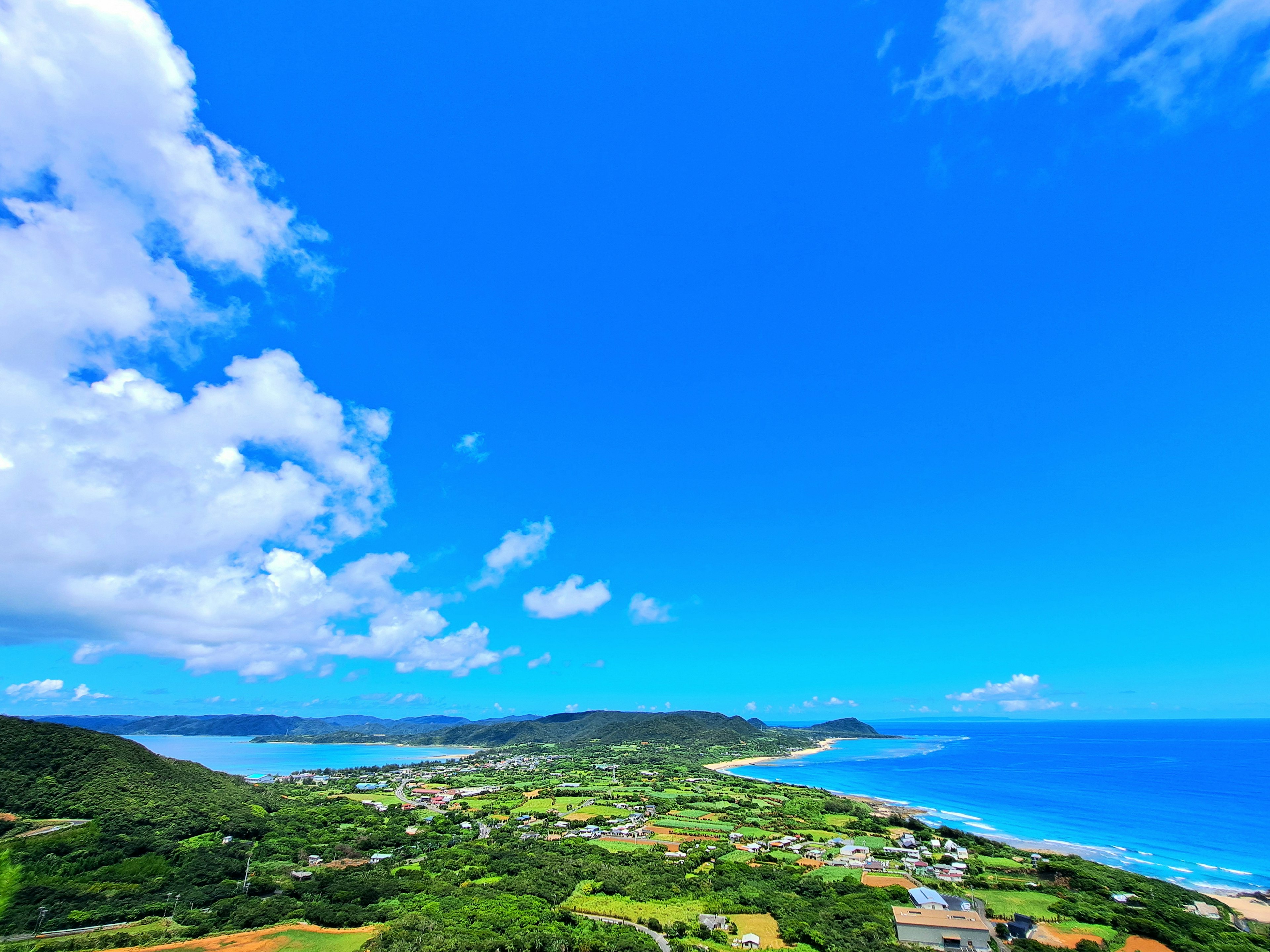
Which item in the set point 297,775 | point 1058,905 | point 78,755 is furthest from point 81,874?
point 297,775

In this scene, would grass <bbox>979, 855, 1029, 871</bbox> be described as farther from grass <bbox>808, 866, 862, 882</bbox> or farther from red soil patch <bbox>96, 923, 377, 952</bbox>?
red soil patch <bbox>96, 923, 377, 952</bbox>

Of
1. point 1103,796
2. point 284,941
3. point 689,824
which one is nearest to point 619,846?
point 689,824

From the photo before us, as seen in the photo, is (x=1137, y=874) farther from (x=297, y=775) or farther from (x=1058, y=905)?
(x=297, y=775)

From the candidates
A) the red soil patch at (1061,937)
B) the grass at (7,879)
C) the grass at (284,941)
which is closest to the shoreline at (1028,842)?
the red soil patch at (1061,937)

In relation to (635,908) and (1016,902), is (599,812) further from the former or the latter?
(1016,902)

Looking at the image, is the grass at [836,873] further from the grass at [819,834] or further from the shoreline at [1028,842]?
the shoreline at [1028,842]

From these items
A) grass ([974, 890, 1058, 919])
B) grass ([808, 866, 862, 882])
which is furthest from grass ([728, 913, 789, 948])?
grass ([974, 890, 1058, 919])
